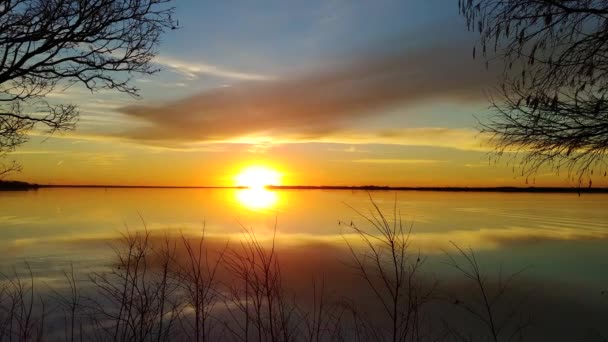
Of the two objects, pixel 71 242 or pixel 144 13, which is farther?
pixel 71 242

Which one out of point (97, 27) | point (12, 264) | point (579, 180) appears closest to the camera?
point (579, 180)

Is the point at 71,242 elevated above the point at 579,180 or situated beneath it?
situated beneath

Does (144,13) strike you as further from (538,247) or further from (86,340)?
(538,247)

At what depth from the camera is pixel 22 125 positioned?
702 centimetres

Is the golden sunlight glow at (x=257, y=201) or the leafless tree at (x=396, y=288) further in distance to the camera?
the golden sunlight glow at (x=257, y=201)

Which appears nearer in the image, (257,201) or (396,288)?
(396,288)

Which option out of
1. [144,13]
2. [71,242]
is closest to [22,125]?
[144,13]

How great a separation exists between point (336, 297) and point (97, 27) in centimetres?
710

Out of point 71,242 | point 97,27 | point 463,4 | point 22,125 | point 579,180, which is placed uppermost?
point 97,27

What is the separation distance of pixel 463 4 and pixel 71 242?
18.5m

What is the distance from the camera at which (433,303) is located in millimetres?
9250

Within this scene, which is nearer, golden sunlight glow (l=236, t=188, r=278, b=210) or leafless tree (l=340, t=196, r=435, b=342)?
leafless tree (l=340, t=196, r=435, b=342)

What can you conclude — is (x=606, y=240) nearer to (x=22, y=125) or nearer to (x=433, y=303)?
(x=433, y=303)

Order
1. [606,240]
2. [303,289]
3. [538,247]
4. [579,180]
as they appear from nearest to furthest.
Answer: [579,180], [303,289], [538,247], [606,240]
